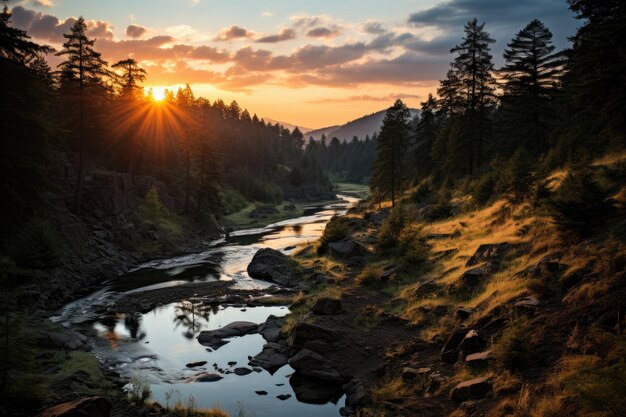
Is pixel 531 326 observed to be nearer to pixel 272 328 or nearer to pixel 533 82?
pixel 272 328

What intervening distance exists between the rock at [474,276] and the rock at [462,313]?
104 inches

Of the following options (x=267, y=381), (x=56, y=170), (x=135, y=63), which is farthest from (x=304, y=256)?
A: (x=135, y=63)

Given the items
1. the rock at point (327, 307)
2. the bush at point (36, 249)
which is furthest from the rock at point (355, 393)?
the bush at point (36, 249)

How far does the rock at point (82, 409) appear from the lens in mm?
10859

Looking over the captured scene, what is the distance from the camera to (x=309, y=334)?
744 inches

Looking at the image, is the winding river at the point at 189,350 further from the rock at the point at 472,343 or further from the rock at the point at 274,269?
the rock at the point at 472,343

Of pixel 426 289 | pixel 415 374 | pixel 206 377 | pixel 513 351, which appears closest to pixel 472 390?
pixel 513 351

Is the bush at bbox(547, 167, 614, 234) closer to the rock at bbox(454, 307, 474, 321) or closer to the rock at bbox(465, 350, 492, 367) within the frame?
the rock at bbox(454, 307, 474, 321)

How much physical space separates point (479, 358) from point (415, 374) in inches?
92.9

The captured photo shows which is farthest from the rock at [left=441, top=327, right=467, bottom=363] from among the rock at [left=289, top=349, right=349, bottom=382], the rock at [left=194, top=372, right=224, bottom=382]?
the rock at [left=194, top=372, right=224, bottom=382]

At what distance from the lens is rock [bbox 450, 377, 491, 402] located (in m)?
11.7

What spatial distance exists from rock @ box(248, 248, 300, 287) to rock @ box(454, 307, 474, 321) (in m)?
16.2

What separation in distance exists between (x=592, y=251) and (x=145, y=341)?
19752 mm

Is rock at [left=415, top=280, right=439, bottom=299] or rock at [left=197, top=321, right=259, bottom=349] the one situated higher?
rock at [left=415, top=280, right=439, bottom=299]
